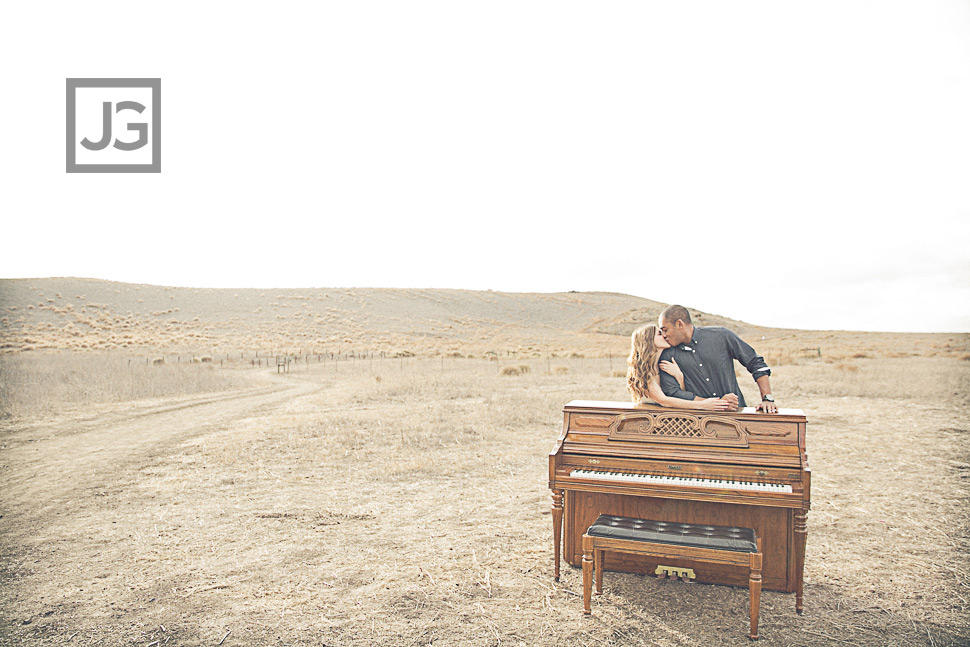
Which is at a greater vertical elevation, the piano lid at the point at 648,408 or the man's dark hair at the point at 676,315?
the man's dark hair at the point at 676,315

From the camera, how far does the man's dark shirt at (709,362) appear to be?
5188 mm

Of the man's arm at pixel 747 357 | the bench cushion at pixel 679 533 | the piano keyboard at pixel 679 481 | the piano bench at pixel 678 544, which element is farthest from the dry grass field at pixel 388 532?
the man's arm at pixel 747 357

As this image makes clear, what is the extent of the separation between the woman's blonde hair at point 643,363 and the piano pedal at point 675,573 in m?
1.32

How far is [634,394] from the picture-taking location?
17.5 feet

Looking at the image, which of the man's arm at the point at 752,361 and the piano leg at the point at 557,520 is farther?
the man's arm at the point at 752,361

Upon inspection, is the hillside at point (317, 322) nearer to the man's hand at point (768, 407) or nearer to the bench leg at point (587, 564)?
the man's hand at point (768, 407)

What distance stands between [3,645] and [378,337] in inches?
2509

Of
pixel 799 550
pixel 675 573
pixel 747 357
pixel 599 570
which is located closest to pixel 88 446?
pixel 599 570

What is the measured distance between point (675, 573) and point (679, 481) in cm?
90

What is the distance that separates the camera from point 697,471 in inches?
180

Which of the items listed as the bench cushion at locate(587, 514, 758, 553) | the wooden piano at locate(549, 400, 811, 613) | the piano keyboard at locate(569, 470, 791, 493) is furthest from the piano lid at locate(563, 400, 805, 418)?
the bench cushion at locate(587, 514, 758, 553)

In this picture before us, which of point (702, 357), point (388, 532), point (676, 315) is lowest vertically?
point (388, 532)

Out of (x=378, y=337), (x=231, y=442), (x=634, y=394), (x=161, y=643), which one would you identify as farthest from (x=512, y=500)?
(x=378, y=337)

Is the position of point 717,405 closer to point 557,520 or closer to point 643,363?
point 643,363
